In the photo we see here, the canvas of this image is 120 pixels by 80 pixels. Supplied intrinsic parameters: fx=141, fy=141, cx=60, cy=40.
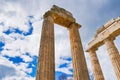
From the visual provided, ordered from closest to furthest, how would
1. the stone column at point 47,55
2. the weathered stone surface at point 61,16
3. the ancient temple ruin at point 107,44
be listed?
the stone column at point 47,55 → the weathered stone surface at point 61,16 → the ancient temple ruin at point 107,44

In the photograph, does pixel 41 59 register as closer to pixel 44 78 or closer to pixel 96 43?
pixel 44 78

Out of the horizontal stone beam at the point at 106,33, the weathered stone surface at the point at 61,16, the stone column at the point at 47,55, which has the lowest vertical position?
the stone column at the point at 47,55

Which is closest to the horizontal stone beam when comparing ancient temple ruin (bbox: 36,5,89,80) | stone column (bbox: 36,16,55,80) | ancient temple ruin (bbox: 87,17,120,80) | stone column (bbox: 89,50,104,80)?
ancient temple ruin (bbox: 87,17,120,80)

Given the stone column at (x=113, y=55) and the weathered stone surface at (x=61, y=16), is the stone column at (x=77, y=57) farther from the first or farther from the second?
the stone column at (x=113, y=55)

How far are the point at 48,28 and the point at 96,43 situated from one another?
56.3 ft

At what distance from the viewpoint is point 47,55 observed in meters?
15.3

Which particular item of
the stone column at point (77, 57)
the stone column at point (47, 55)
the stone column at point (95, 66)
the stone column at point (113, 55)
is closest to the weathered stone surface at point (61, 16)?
the stone column at point (77, 57)

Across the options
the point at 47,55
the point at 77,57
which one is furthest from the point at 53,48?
the point at 77,57

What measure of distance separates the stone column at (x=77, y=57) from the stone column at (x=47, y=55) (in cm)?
322

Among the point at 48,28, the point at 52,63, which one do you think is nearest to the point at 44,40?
the point at 48,28

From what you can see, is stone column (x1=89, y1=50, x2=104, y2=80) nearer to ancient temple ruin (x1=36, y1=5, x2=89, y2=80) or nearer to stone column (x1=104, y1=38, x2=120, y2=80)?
stone column (x1=104, y1=38, x2=120, y2=80)

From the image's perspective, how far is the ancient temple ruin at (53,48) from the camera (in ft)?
47.0

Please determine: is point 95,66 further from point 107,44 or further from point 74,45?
point 74,45

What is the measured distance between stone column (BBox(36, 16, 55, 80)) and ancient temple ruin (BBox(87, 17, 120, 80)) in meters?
14.8
